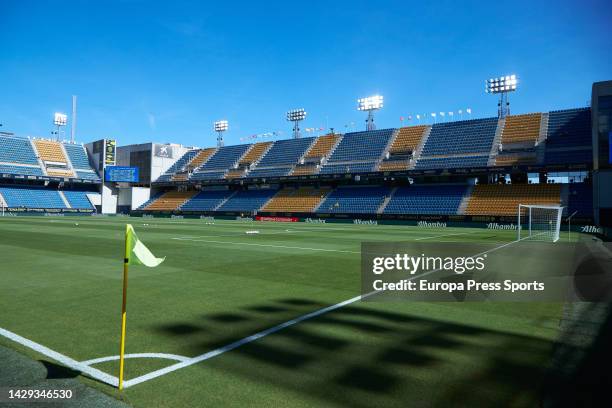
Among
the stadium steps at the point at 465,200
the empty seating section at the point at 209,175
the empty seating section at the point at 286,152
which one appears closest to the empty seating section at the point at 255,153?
the empty seating section at the point at 286,152

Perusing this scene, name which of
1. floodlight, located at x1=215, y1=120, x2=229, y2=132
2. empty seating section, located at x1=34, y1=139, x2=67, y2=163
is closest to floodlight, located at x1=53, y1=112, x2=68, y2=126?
empty seating section, located at x1=34, y1=139, x2=67, y2=163

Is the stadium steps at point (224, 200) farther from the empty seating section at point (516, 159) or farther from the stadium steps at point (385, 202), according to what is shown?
the empty seating section at point (516, 159)

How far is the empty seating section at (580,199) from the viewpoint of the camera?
35625 millimetres

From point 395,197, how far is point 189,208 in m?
33.1

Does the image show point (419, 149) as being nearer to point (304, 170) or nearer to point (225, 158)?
point (304, 170)

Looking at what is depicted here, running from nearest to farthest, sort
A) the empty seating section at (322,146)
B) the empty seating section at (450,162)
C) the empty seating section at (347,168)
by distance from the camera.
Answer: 1. the empty seating section at (450,162)
2. the empty seating section at (347,168)
3. the empty seating section at (322,146)

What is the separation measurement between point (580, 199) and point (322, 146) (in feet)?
114

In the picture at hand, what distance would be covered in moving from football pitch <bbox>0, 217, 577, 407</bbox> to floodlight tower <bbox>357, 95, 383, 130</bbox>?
56.3 metres

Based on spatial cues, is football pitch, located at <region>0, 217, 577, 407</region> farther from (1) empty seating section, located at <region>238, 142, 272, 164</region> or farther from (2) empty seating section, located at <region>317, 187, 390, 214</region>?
(1) empty seating section, located at <region>238, 142, 272, 164</region>

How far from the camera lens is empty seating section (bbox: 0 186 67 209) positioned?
60031 mm

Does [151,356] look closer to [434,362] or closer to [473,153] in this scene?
[434,362]

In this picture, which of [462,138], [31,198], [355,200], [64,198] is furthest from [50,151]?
[462,138]

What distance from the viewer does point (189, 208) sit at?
62562mm

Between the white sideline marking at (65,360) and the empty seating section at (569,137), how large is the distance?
44.1m
